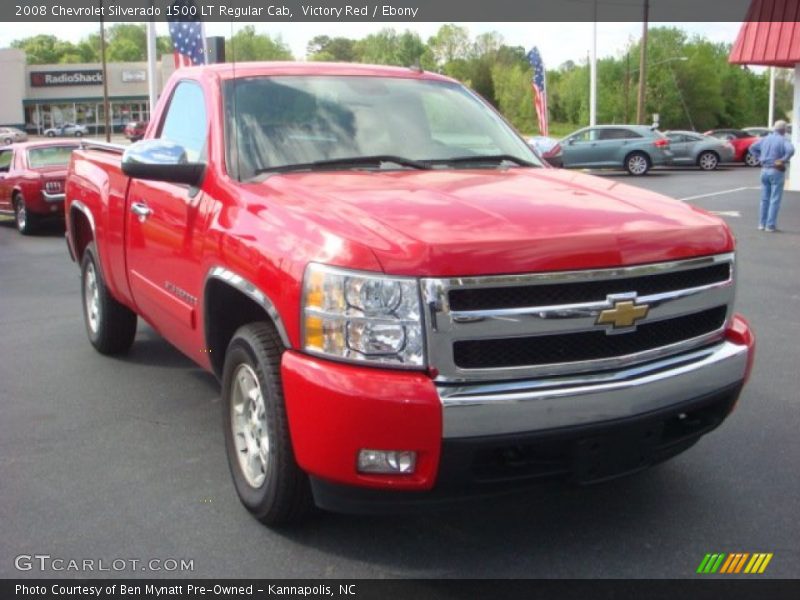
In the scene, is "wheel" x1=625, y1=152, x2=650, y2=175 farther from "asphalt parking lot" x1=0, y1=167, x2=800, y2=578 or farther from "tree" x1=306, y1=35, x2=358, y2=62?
"asphalt parking lot" x1=0, y1=167, x2=800, y2=578

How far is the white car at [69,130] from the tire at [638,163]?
56.0 meters

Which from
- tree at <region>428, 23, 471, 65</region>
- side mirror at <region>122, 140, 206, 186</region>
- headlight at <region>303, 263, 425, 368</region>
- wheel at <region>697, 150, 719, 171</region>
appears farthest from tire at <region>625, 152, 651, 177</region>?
tree at <region>428, 23, 471, 65</region>

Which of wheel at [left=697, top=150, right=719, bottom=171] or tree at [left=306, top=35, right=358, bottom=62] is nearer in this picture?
tree at [left=306, top=35, right=358, bottom=62]

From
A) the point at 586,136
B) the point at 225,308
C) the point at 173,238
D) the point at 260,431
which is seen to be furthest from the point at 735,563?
the point at 586,136

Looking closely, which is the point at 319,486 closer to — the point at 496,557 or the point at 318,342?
the point at 318,342

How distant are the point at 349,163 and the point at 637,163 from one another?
25.9 meters

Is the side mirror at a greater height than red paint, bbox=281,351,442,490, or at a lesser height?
greater

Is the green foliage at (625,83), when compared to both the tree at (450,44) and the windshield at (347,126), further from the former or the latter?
the windshield at (347,126)

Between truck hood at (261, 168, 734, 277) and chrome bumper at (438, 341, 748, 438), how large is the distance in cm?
41

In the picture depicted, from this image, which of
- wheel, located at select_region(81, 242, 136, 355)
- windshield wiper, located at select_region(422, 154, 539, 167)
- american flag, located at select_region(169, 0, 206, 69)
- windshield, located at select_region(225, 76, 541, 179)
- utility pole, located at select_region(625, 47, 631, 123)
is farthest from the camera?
utility pole, located at select_region(625, 47, 631, 123)

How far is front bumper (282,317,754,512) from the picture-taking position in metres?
2.98

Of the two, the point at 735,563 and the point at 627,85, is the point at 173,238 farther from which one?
the point at 627,85

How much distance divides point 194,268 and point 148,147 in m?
0.63

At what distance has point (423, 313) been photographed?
3006 mm
